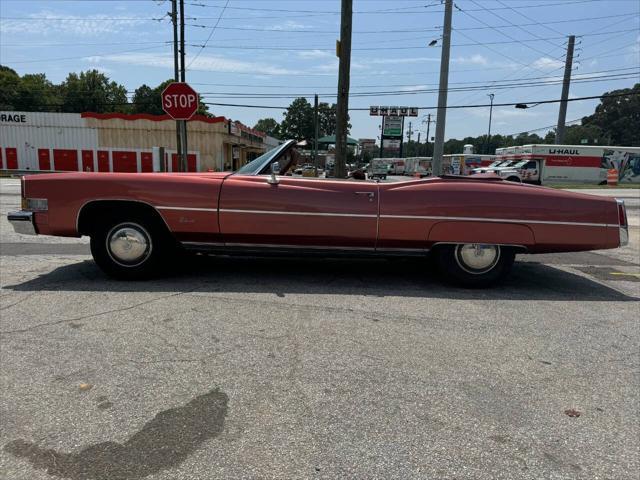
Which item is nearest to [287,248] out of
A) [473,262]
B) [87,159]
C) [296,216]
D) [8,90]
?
[296,216]

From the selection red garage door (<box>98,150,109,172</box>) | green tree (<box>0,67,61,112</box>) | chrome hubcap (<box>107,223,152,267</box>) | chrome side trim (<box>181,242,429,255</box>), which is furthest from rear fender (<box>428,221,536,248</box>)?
green tree (<box>0,67,61,112</box>)

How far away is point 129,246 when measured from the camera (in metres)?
5.03

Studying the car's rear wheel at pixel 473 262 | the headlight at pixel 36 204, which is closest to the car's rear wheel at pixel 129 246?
the headlight at pixel 36 204

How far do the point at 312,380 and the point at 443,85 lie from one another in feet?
51.5

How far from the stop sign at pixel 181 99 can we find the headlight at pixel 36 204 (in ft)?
19.8

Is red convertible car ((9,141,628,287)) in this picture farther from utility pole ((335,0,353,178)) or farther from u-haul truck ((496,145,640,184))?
u-haul truck ((496,145,640,184))

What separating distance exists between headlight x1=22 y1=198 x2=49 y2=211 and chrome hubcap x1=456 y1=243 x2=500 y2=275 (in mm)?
4371

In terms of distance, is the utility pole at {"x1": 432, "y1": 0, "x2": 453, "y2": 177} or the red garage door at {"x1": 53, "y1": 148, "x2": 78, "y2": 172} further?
the red garage door at {"x1": 53, "y1": 148, "x2": 78, "y2": 172}

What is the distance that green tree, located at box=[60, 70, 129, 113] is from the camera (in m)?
83.8

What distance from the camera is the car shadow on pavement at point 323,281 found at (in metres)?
4.93

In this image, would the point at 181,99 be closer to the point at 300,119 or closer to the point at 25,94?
the point at 25,94

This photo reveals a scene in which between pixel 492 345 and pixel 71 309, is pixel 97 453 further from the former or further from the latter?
pixel 492 345

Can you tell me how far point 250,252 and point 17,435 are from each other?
9.76 ft

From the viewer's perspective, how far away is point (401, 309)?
14.5 feet
